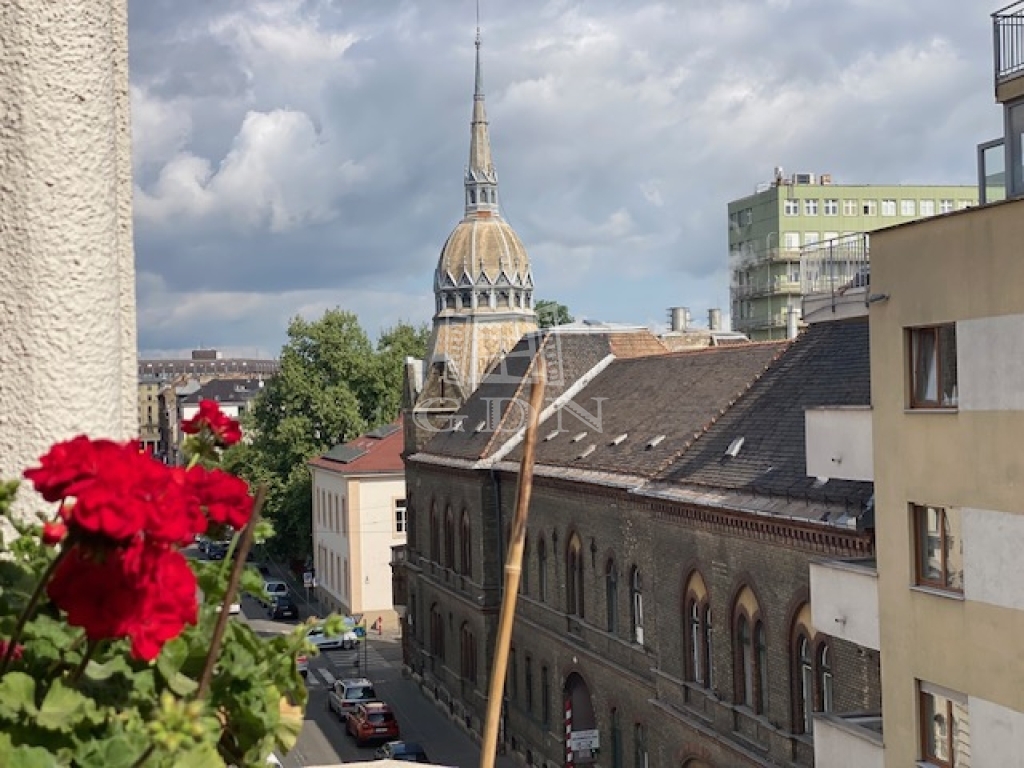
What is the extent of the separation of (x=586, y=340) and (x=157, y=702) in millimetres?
39807

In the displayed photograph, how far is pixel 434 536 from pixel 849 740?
102 feet

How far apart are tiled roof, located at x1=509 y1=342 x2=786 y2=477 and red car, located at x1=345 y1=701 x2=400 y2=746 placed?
833cm

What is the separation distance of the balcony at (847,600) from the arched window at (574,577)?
14.0m

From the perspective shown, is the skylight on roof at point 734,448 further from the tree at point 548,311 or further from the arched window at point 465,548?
the tree at point 548,311

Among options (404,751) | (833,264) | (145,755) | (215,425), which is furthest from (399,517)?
(145,755)

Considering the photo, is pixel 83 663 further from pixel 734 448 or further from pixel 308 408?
pixel 308 408

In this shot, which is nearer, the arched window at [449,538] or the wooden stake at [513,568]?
the wooden stake at [513,568]

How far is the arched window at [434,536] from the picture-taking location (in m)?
47.2

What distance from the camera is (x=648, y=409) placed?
1344 inches

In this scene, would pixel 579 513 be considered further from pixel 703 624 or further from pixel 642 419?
pixel 703 624

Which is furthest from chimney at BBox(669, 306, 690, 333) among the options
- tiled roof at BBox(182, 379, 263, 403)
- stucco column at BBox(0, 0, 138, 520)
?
tiled roof at BBox(182, 379, 263, 403)

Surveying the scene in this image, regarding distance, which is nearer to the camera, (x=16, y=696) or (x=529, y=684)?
(x=16, y=696)

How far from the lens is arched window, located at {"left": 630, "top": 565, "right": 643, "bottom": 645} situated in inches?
1134

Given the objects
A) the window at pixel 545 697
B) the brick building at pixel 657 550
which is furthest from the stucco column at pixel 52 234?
the window at pixel 545 697
